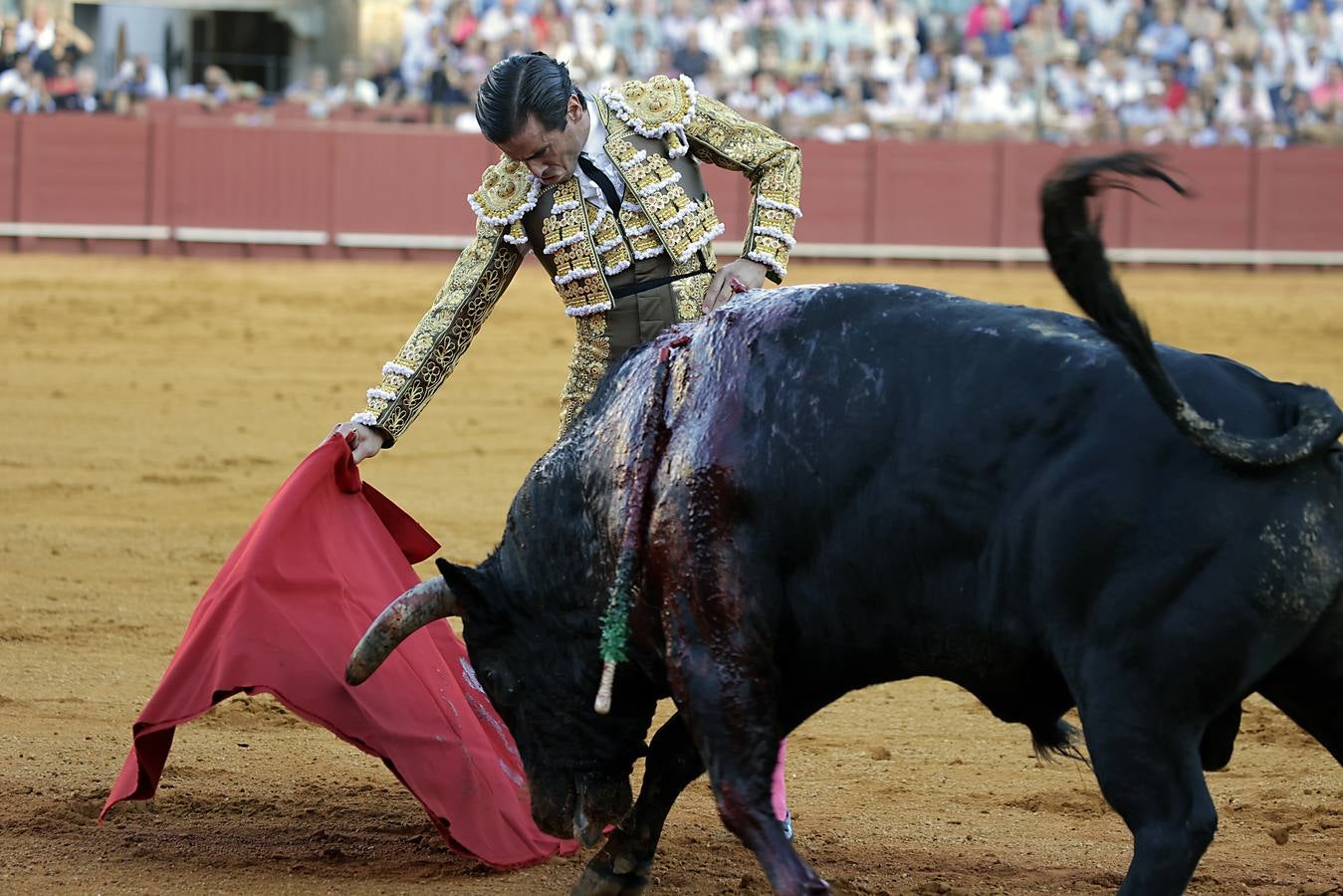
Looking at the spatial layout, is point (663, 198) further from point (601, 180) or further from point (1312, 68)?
point (1312, 68)

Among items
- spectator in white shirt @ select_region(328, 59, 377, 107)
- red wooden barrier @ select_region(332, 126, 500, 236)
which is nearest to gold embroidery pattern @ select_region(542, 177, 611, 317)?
red wooden barrier @ select_region(332, 126, 500, 236)

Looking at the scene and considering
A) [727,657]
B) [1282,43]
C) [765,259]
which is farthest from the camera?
[1282,43]

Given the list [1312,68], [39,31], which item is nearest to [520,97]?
[39,31]

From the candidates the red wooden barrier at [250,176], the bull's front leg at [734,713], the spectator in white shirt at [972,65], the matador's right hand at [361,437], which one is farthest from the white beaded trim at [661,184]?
the spectator in white shirt at [972,65]

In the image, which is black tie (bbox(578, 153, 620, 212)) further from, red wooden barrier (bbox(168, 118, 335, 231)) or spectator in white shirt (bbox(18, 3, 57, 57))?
spectator in white shirt (bbox(18, 3, 57, 57))

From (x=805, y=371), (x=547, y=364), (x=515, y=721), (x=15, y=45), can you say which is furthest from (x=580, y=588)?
(x=15, y=45)

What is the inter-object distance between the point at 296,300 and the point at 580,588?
919 centimetres

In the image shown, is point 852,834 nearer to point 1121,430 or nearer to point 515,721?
point 515,721

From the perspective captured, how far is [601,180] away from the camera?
2996 mm

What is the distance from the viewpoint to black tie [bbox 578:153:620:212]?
9.79 ft

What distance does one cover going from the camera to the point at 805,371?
2375 mm

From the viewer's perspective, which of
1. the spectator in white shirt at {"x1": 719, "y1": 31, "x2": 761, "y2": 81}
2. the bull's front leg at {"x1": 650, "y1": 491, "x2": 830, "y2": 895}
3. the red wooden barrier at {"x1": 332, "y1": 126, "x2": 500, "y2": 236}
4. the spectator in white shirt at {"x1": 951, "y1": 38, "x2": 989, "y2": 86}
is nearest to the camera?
the bull's front leg at {"x1": 650, "y1": 491, "x2": 830, "y2": 895}

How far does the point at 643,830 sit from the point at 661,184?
3.47ft

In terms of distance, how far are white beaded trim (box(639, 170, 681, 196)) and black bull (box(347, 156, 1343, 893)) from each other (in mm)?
466
